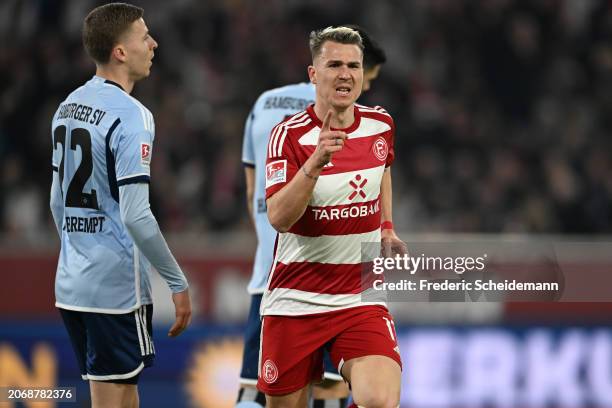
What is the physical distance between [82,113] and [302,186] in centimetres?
110

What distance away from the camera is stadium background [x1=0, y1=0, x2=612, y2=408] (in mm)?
9070

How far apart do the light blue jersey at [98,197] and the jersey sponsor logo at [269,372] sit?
0.63 meters

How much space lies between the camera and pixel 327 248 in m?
4.79

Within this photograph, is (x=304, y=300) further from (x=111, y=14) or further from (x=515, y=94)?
(x=515, y=94)

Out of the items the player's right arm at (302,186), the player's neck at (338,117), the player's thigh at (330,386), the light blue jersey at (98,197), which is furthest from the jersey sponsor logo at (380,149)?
the player's thigh at (330,386)

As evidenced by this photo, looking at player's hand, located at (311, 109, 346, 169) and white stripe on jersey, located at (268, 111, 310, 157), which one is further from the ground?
white stripe on jersey, located at (268, 111, 310, 157)

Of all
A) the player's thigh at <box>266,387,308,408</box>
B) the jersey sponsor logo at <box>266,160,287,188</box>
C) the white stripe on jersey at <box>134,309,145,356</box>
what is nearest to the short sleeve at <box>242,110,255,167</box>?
the jersey sponsor logo at <box>266,160,287,188</box>

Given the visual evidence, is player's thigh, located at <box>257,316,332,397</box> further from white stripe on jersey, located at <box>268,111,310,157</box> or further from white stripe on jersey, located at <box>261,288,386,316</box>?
white stripe on jersey, located at <box>268,111,310,157</box>

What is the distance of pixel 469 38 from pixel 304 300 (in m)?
8.65

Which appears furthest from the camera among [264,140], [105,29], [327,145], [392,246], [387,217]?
[264,140]

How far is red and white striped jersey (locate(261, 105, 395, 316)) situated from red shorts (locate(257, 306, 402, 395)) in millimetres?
51

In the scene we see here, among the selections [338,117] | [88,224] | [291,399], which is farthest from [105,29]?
[291,399]

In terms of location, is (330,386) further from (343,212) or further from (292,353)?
(343,212)

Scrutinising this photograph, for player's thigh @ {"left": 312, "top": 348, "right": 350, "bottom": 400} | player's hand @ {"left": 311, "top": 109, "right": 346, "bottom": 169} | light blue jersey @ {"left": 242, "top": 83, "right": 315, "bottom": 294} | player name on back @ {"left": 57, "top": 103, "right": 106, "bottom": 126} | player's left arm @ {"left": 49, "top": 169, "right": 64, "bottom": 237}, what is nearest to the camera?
player's hand @ {"left": 311, "top": 109, "right": 346, "bottom": 169}
